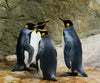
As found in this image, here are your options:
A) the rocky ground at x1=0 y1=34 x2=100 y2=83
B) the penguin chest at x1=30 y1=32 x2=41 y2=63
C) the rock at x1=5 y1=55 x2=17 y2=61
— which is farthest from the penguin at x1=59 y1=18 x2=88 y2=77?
the rock at x1=5 y1=55 x2=17 y2=61

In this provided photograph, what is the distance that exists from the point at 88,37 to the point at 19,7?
290 centimetres

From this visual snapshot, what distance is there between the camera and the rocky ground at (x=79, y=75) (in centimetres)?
342

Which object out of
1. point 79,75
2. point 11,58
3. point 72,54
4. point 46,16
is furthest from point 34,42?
Result: point 46,16

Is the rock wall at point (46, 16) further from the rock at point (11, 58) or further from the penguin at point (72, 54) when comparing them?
the penguin at point (72, 54)

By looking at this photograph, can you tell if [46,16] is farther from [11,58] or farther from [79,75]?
[79,75]

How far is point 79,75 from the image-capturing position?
3930mm

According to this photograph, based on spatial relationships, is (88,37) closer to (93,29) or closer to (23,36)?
(93,29)

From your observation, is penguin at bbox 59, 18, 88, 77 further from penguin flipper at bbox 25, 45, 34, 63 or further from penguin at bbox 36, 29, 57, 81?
penguin flipper at bbox 25, 45, 34, 63

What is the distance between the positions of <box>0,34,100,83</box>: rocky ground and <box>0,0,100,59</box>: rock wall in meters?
0.60

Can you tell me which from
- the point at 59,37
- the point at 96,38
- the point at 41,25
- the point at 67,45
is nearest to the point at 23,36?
the point at 41,25

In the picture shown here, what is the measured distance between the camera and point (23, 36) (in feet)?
14.9

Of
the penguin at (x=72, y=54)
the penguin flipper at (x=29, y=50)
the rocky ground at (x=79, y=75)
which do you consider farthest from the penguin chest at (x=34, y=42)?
the penguin at (x=72, y=54)

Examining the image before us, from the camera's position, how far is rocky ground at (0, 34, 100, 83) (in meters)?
3.42

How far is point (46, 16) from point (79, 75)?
3151mm
